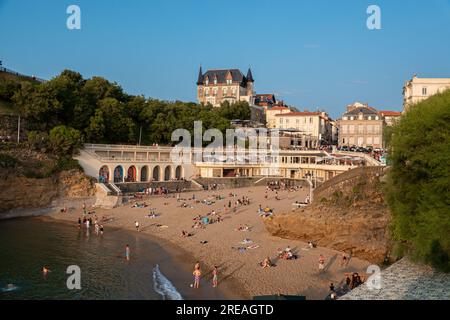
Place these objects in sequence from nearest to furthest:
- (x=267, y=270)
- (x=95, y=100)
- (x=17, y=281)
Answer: (x=17, y=281), (x=267, y=270), (x=95, y=100)

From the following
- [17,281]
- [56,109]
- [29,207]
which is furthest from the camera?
[56,109]

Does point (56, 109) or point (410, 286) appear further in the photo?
point (56, 109)

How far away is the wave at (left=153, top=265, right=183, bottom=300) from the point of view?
808 inches

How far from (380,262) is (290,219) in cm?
717

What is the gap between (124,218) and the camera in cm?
4000

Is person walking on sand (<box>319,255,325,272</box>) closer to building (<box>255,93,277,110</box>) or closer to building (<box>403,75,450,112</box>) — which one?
building (<box>403,75,450,112</box>)

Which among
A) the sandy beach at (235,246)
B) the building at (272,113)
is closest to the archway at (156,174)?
the sandy beach at (235,246)

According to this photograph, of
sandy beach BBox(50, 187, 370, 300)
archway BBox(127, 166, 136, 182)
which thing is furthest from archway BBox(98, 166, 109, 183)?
sandy beach BBox(50, 187, 370, 300)

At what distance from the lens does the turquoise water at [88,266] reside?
21141 millimetres

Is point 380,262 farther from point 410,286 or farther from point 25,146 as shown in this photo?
point 25,146

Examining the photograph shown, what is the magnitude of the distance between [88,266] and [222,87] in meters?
90.6

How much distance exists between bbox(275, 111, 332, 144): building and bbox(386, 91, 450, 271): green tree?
71.1 meters

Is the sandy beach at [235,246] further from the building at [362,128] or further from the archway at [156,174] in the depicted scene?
the building at [362,128]
